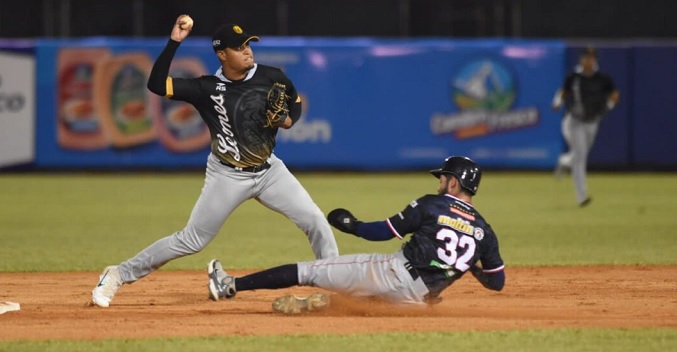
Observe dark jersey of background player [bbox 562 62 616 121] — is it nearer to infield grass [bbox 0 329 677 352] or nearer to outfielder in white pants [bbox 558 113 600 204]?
outfielder in white pants [bbox 558 113 600 204]

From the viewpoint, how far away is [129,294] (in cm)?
858

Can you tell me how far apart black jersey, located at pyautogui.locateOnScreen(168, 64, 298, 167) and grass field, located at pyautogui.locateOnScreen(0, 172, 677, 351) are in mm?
1612

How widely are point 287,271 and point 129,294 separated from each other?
5.57 ft

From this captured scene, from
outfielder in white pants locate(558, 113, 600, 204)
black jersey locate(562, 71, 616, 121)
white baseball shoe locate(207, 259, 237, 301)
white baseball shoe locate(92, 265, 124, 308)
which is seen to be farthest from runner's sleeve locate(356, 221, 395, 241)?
black jersey locate(562, 71, 616, 121)

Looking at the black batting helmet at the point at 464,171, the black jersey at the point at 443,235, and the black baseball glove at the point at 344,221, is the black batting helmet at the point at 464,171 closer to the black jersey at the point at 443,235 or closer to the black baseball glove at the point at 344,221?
the black jersey at the point at 443,235

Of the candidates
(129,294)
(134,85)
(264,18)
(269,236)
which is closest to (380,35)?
(264,18)

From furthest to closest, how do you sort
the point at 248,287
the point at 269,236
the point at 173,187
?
the point at 173,187, the point at 269,236, the point at 248,287

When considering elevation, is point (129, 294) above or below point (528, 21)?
below

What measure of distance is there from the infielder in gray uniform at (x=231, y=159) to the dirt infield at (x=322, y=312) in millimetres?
385

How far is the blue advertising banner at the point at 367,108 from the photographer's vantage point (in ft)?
69.9

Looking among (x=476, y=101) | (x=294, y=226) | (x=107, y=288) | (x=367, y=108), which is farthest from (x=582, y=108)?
(x=107, y=288)

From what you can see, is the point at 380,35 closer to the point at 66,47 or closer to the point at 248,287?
the point at 66,47

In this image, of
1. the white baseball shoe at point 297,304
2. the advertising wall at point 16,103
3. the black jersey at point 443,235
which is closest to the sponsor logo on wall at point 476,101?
the advertising wall at point 16,103

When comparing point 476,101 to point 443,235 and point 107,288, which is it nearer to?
point 107,288
